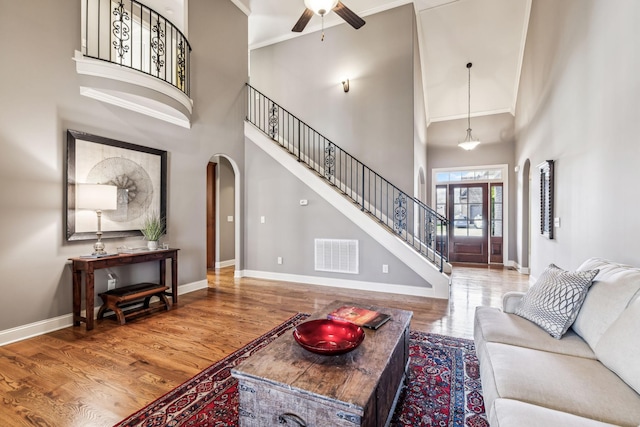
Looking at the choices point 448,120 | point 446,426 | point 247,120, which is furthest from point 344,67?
point 446,426

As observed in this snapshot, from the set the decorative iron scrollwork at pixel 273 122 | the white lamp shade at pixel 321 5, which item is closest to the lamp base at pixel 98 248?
the white lamp shade at pixel 321 5

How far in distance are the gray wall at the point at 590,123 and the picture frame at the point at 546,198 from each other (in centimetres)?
13

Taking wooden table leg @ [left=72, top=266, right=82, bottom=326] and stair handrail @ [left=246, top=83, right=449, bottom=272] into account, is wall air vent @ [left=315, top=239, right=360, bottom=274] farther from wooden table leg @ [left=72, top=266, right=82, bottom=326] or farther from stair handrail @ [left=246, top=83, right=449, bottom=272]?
wooden table leg @ [left=72, top=266, right=82, bottom=326]

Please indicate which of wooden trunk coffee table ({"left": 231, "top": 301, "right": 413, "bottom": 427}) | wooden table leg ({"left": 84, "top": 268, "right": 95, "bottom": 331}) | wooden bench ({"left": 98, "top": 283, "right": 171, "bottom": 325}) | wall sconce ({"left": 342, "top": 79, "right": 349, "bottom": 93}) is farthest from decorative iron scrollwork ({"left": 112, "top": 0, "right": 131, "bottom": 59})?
wooden trunk coffee table ({"left": 231, "top": 301, "right": 413, "bottom": 427})

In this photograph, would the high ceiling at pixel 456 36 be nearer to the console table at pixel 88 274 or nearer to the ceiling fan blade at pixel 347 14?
the ceiling fan blade at pixel 347 14

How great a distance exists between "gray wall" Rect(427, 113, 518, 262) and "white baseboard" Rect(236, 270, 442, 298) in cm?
400

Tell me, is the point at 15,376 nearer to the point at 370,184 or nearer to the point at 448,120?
the point at 370,184

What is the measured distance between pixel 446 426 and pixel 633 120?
2522 millimetres

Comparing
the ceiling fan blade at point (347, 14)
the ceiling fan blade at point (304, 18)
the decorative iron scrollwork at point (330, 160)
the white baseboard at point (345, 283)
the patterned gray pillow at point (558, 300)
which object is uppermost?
the ceiling fan blade at point (304, 18)

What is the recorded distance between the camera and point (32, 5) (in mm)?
2914

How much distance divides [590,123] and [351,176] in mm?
3661

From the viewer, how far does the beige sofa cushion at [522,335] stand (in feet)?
5.66

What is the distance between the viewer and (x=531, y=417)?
112 cm

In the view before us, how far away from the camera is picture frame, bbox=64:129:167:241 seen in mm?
3232
